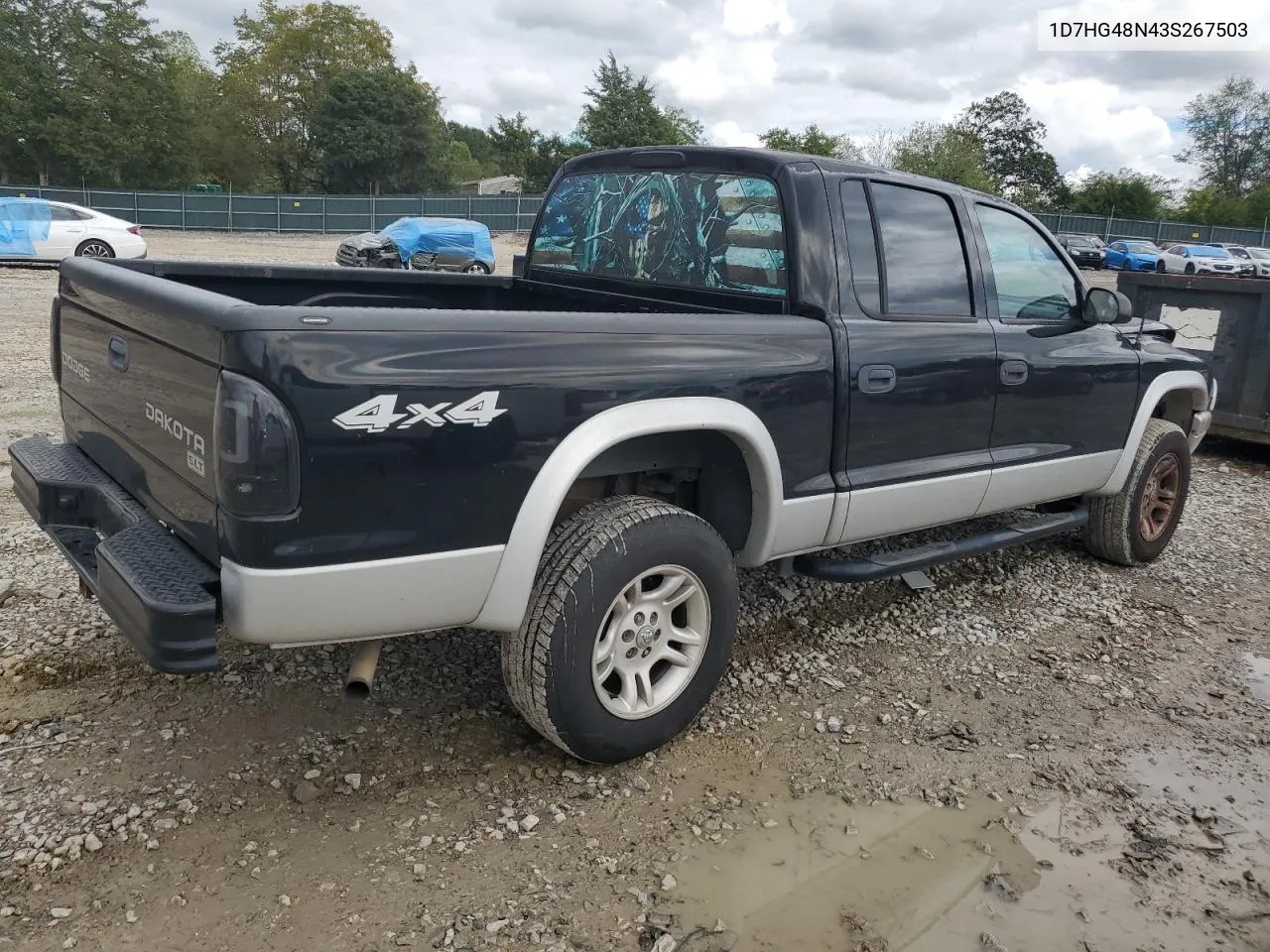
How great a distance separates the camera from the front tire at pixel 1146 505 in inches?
203

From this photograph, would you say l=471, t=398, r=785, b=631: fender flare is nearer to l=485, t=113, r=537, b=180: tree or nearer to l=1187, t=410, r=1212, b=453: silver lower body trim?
l=1187, t=410, r=1212, b=453: silver lower body trim

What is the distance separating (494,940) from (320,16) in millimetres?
69107

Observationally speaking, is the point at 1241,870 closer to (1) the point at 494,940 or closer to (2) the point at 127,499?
(1) the point at 494,940

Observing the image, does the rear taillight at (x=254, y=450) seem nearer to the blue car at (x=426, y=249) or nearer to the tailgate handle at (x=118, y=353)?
the tailgate handle at (x=118, y=353)

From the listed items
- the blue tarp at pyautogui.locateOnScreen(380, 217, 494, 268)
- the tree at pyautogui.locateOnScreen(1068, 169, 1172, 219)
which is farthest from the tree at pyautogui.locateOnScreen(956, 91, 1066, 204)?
the blue tarp at pyautogui.locateOnScreen(380, 217, 494, 268)

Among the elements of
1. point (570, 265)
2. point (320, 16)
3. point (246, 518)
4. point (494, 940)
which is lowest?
point (494, 940)

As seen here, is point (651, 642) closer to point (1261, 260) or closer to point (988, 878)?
point (988, 878)

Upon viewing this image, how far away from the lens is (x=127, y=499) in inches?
121

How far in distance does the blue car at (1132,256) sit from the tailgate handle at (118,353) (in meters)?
39.9

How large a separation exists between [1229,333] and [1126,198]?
6797 centimetres

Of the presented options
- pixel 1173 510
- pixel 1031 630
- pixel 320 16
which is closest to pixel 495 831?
pixel 1031 630

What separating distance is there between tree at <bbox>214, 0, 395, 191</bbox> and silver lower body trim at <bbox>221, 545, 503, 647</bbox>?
64229mm

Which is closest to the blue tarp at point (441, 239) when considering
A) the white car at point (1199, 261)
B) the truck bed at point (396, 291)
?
the truck bed at point (396, 291)

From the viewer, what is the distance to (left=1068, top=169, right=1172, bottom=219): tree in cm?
6650
